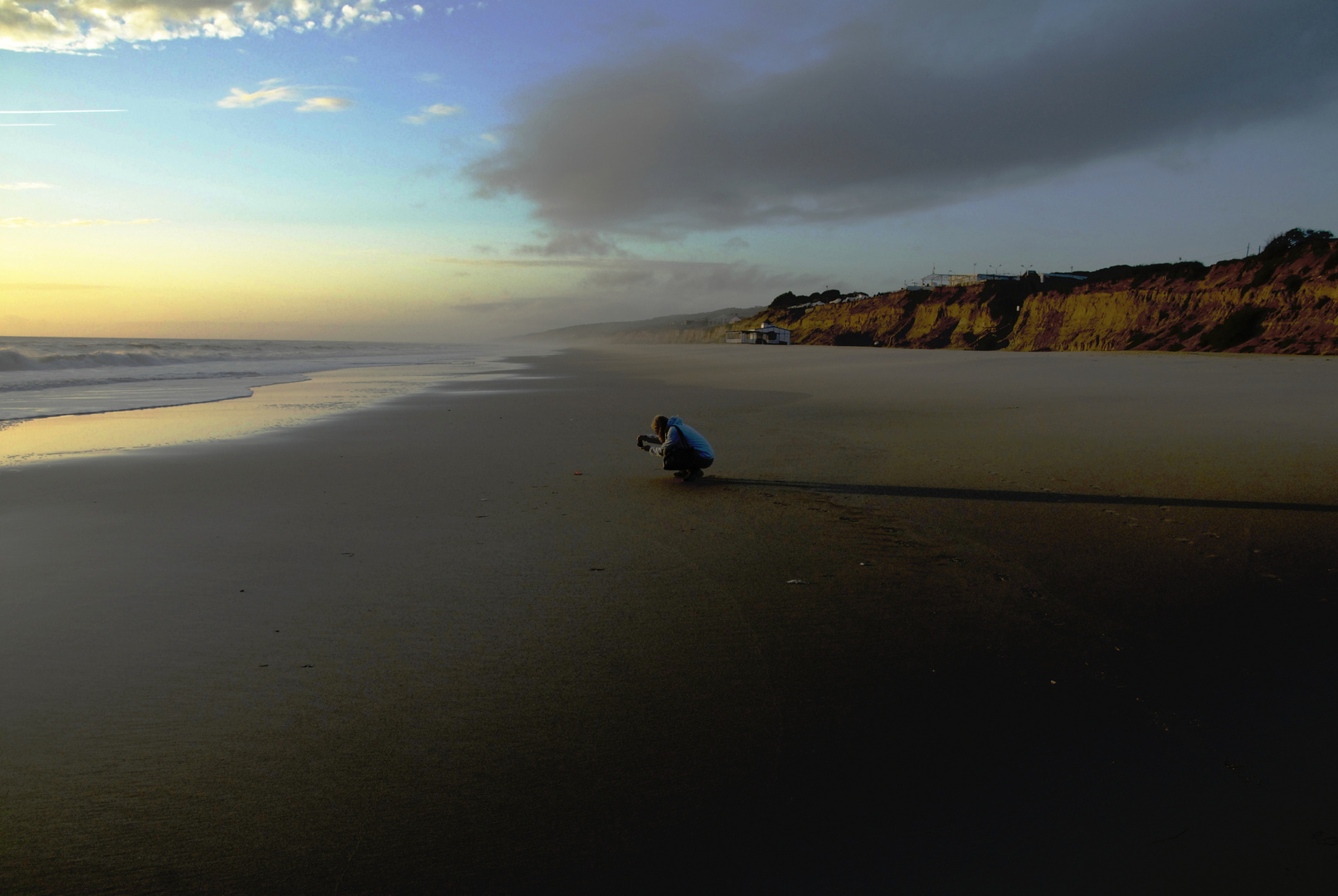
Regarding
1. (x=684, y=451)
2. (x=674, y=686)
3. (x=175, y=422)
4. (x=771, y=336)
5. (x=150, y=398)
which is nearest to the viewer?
(x=674, y=686)

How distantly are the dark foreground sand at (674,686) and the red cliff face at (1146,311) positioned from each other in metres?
36.0

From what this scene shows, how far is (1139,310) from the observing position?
1834 inches

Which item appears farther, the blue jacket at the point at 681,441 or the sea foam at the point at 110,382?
the sea foam at the point at 110,382

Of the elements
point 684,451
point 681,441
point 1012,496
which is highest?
point 681,441

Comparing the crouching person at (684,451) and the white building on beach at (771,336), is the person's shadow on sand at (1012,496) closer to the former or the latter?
the crouching person at (684,451)

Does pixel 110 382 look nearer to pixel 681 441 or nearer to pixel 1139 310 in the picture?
pixel 681 441

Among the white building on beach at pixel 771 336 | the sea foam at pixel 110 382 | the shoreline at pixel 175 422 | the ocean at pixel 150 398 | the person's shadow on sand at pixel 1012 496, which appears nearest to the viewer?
the person's shadow on sand at pixel 1012 496

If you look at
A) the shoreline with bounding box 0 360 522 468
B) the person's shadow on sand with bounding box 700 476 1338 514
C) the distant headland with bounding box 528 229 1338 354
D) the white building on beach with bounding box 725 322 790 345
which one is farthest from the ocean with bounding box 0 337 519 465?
the white building on beach with bounding box 725 322 790 345

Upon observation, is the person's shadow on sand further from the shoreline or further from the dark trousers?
the shoreline

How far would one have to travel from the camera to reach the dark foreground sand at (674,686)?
87.7 inches

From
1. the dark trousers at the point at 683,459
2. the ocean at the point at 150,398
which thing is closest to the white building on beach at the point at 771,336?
the ocean at the point at 150,398

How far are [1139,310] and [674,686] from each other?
177 ft

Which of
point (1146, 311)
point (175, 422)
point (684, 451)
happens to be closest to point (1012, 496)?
point (684, 451)

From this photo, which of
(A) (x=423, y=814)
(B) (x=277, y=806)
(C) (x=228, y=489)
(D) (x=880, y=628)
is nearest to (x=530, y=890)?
(A) (x=423, y=814)
